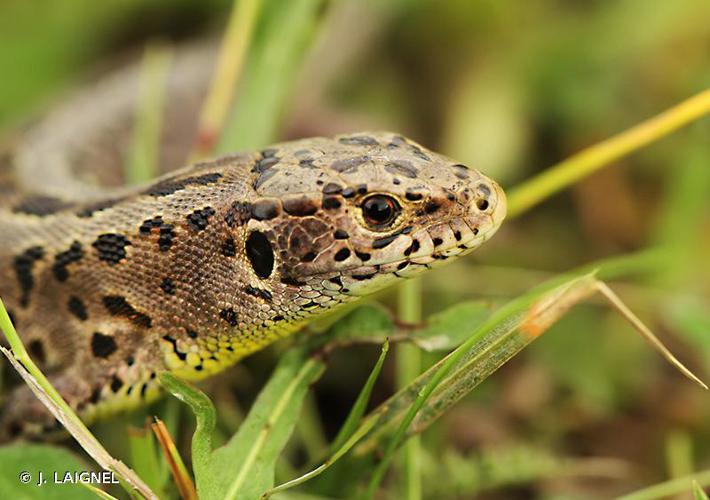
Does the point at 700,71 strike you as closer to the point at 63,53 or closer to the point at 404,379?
the point at 404,379

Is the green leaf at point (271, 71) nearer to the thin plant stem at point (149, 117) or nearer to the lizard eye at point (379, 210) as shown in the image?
the thin plant stem at point (149, 117)

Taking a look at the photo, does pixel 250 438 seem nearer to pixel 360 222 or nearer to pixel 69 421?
pixel 69 421

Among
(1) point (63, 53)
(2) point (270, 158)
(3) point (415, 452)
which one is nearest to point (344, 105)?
(1) point (63, 53)

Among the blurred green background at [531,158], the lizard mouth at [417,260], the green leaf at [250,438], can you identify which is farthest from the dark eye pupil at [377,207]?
the blurred green background at [531,158]

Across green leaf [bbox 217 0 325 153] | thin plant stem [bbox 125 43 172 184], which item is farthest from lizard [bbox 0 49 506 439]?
green leaf [bbox 217 0 325 153]

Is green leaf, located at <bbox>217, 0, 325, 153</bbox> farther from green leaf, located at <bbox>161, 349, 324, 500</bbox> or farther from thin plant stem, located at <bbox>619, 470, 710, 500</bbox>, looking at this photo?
thin plant stem, located at <bbox>619, 470, 710, 500</bbox>
